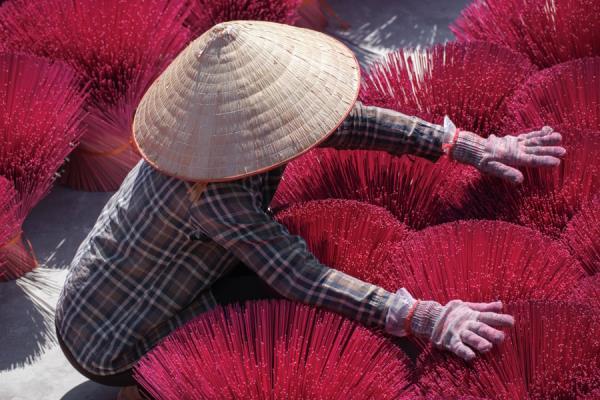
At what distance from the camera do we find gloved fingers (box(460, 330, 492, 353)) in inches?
52.8

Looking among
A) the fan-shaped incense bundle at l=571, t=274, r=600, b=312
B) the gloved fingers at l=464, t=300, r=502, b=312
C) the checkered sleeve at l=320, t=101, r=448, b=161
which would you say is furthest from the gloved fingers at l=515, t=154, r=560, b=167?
the gloved fingers at l=464, t=300, r=502, b=312

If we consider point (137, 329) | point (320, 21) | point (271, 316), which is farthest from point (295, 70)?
point (320, 21)

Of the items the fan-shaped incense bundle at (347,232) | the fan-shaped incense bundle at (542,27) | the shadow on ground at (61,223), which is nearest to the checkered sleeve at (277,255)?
the fan-shaped incense bundle at (347,232)

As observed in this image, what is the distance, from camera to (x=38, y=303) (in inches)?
78.7

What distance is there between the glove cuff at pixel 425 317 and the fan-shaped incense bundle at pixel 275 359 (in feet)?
0.14

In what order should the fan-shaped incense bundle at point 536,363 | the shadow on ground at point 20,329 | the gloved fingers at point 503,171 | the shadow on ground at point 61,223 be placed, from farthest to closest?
the shadow on ground at point 61,223
the shadow on ground at point 20,329
the gloved fingers at point 503,171
the fan-shaped incense bundle at point 536,363

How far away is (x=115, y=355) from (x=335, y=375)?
0.42 meters

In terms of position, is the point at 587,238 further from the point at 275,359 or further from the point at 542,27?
the point at 542,27

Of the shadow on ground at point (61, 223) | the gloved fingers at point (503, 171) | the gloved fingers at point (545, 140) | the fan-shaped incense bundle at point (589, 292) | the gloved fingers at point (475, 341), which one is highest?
the gloved fingers at point (545, 140)

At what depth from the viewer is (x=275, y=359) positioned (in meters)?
1.41

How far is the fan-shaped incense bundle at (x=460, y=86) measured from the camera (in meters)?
1.90

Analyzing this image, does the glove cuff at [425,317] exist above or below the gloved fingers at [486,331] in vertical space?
below

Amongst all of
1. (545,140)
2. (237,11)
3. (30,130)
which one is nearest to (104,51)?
(30,130)

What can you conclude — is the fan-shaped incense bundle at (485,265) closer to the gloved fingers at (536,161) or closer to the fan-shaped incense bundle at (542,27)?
the gloved fingers at (536,161)
